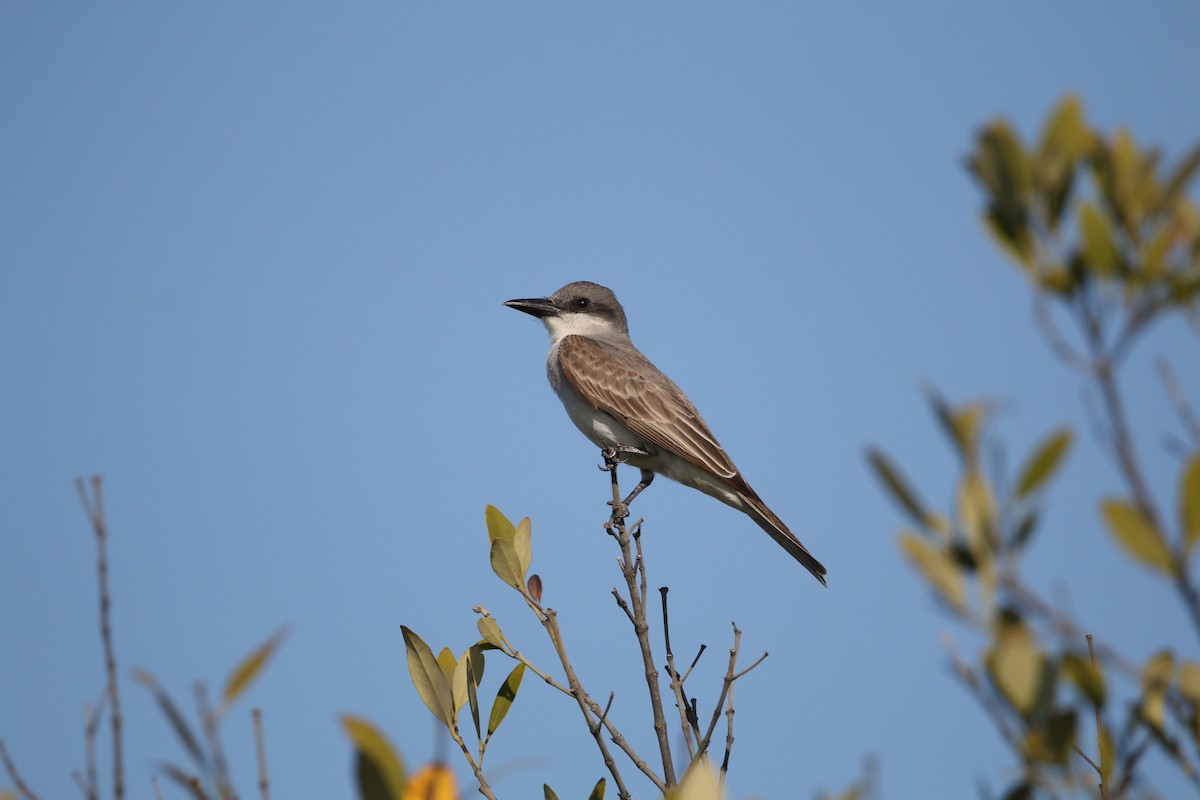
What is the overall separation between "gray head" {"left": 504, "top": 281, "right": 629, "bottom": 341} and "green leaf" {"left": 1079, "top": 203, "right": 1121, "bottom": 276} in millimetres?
9309

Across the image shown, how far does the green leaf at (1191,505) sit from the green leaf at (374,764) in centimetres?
107

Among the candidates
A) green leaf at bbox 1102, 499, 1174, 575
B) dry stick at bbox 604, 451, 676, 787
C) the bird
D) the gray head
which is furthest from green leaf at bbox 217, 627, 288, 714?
the gray head

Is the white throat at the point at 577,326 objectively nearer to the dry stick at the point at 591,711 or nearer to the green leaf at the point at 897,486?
the dry stick at the point at 591,711

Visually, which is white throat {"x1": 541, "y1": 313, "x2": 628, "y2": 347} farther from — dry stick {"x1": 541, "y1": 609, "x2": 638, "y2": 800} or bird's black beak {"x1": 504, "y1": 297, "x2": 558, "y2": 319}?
dry stick {"x1": 541, "y1": 609, "x2": 638, "y2": 800}

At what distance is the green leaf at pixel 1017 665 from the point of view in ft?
4.77

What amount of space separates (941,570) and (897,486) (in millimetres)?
132

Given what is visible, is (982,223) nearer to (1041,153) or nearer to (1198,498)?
(1041,153)

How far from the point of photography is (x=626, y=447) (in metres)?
9.45

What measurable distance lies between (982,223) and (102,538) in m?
1.96

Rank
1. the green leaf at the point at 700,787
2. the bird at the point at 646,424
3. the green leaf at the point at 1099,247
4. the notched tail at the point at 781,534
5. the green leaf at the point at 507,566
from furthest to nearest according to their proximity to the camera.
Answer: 1. the bird at the point at 646,424
2. the notched tail at the point at 781,534
3. the green leaf at the point at 507,566
4. the green leaf at the point at 700,787
5. the green leaf at the point at 1099,247

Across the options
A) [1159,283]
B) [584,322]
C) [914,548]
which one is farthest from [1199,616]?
[584,322]

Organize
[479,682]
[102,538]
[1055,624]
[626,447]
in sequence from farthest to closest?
[626,447]
[479,682]
[102,538]
[1055,624]

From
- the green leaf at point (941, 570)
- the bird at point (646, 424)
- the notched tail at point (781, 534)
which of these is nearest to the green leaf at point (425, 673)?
the green leaf at point (941, 570)

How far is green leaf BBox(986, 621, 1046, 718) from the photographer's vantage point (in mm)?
1454
